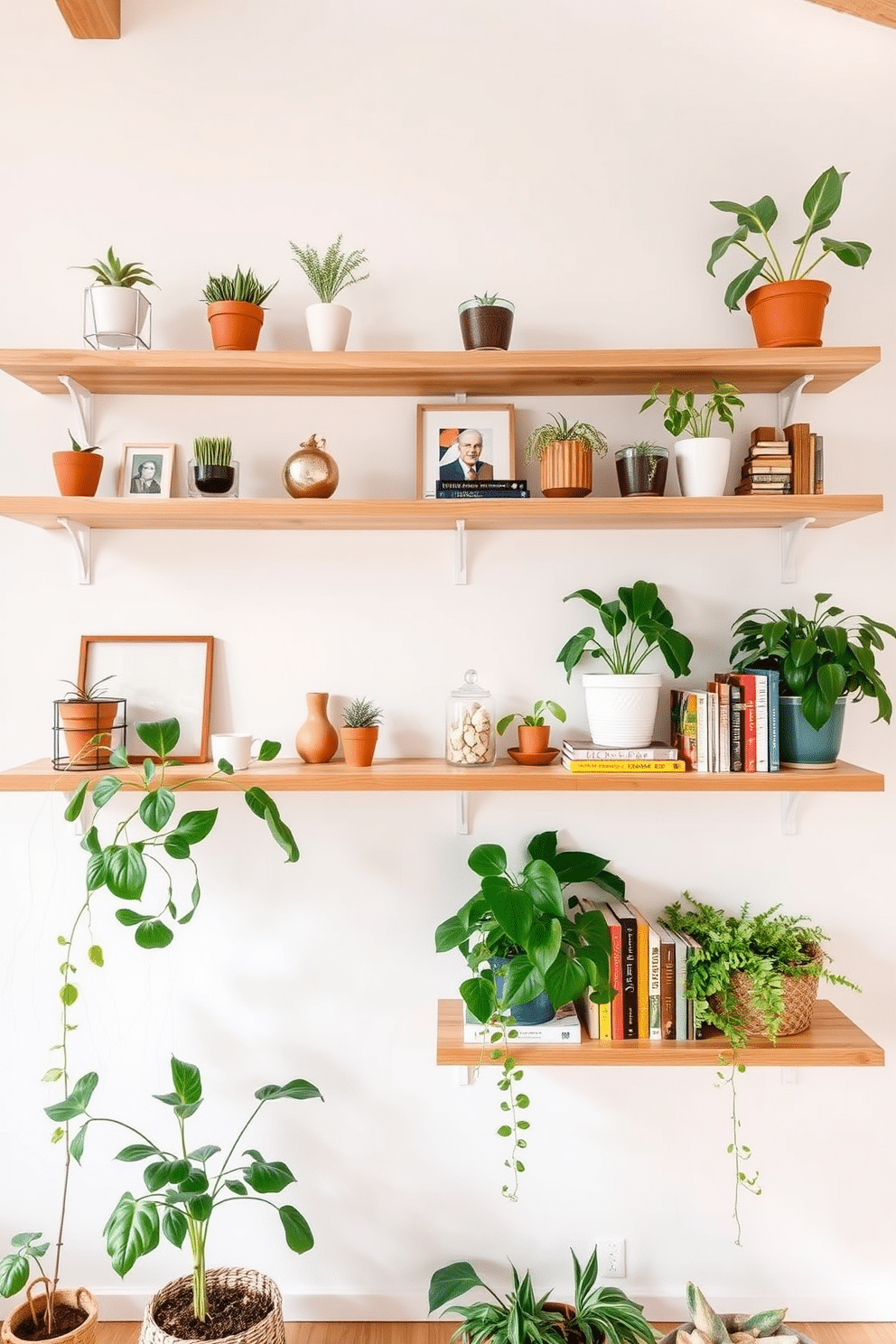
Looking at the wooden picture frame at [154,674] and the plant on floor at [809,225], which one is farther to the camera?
the wooden picture frame at [154,674]

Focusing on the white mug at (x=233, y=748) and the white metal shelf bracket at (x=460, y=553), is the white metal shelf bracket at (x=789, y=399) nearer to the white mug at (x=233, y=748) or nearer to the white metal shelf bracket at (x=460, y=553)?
the white metal shelf bracket at (x=460, y=553)

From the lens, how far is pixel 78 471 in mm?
1803

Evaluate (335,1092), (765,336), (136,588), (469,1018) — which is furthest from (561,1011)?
(765,336)

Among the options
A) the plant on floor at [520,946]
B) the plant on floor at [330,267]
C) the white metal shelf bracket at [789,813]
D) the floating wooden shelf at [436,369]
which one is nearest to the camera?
the plant on floor at [520,946]

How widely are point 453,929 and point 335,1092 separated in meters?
0.53

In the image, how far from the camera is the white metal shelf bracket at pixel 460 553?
1.86 metres

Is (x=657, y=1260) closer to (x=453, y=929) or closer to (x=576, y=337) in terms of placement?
(x=453, y=929)

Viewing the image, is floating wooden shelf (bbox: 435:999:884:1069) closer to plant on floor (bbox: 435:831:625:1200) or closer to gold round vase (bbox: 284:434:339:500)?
plant on floor (bbox: 435:831:625:1200)

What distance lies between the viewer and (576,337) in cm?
196

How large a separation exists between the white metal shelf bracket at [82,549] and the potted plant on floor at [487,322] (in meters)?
0.88

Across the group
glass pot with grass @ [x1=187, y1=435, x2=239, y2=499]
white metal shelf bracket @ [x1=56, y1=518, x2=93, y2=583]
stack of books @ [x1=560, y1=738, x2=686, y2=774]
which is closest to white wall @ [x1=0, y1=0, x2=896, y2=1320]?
white metal shelf bracket @ [x1=56, y1=518, x2=93, y2=583]

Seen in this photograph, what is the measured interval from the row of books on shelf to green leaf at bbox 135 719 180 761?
773mm

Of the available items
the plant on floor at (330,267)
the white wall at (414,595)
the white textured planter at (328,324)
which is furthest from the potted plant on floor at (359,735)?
the plant on floor at (330,267)

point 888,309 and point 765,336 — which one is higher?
point 888,309
